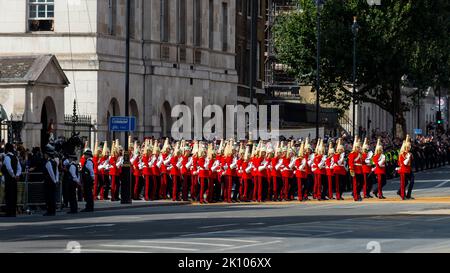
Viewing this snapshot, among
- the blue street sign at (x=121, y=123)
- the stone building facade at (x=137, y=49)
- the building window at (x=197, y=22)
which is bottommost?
the blue street sign at (x=121, y=123)

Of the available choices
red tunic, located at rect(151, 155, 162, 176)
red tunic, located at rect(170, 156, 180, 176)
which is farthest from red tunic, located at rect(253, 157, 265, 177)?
red tunic, located at rect(151, 155, 162, 176)

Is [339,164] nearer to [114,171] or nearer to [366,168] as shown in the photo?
[366,168]

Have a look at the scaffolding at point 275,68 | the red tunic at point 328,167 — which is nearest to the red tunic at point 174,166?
the red tunic at point 328,167

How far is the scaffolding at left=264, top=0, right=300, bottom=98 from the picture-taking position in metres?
95.1

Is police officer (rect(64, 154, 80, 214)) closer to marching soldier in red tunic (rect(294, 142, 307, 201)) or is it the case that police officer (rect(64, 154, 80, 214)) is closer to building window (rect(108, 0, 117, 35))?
marching soldier in red tunic (rect(294, 142, 307, 201))

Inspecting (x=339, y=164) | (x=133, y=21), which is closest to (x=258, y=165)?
(x=339, y=164)

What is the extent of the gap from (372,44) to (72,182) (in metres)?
53.3

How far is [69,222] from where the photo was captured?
1391 inches

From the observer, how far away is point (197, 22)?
7112cm

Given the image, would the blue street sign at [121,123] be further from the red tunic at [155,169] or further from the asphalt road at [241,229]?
the red tunic at [155,169]

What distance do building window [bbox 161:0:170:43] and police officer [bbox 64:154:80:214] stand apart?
82.1ft

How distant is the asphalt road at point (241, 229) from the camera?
26.2 meters

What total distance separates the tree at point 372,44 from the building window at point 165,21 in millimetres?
25964

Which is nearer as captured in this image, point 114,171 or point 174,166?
point 114,171
